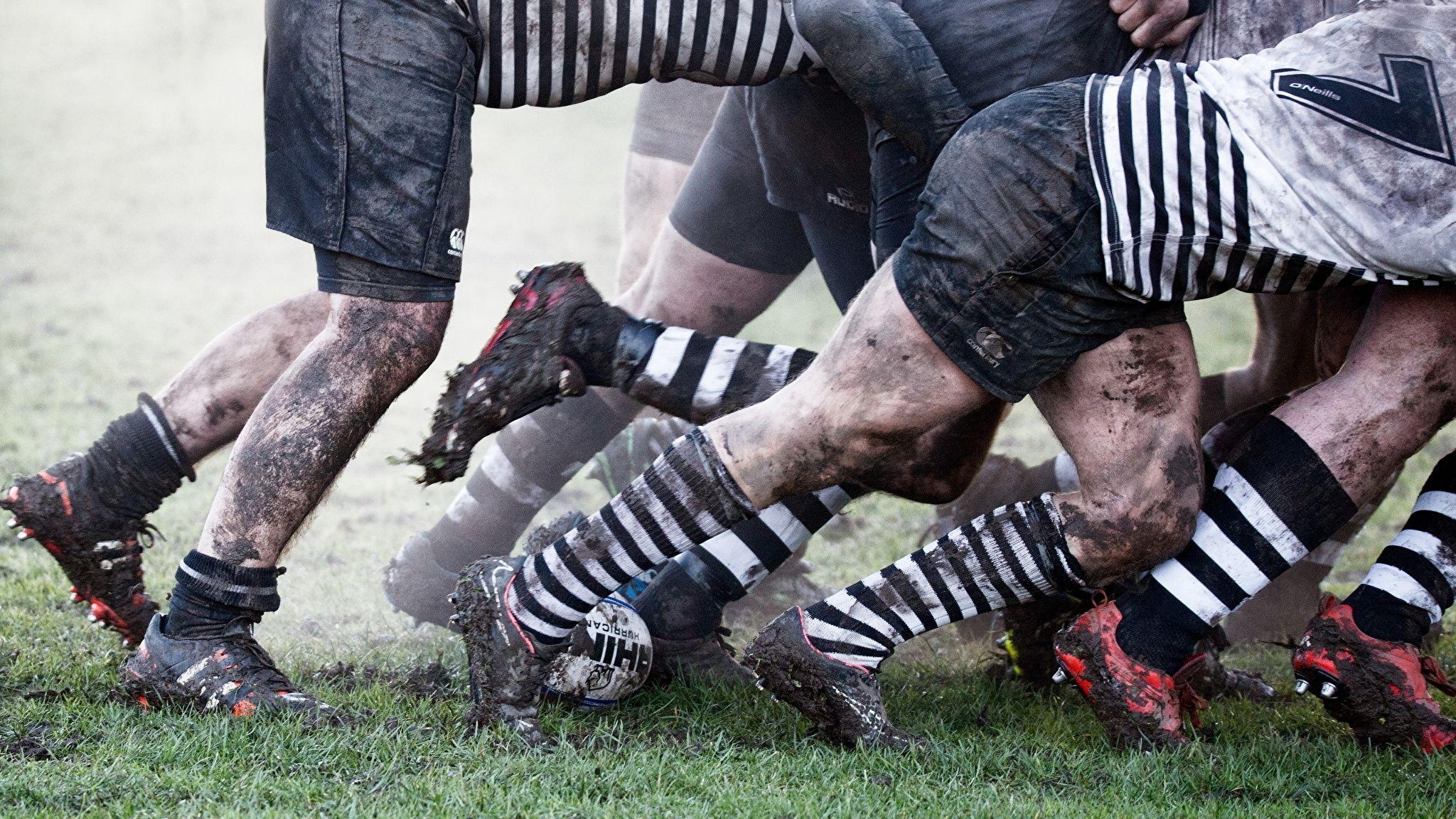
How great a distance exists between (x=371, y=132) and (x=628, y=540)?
3.08 ft

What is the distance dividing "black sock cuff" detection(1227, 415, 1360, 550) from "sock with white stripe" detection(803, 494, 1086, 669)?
403 mm

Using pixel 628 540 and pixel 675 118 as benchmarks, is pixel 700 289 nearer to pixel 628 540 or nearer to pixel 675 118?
pixel 675 118

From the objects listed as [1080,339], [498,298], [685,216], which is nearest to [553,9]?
[685,216]

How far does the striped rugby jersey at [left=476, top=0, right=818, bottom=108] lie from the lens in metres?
2.72

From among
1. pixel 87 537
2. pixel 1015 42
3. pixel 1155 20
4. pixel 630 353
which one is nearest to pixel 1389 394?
pixel 1155 20

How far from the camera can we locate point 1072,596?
297 cm

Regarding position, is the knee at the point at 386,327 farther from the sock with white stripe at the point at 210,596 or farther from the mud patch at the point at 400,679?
the mud patch at the point at 400,679

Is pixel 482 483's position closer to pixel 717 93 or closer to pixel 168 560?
pixel 168 560

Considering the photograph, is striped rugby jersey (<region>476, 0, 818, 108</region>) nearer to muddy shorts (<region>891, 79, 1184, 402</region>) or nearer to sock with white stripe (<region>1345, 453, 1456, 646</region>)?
muddy shorts (<region>891, 79, 1184, 402</region>)

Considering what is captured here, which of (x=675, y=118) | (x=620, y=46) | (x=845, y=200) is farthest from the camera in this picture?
(x=675, y=118)

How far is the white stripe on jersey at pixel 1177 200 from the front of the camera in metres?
2.35

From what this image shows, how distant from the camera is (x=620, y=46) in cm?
280

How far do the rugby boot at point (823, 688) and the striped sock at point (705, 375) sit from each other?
0.52 metres

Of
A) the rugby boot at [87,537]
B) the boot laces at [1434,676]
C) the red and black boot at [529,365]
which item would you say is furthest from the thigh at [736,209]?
the boot laces at [1434,676]
